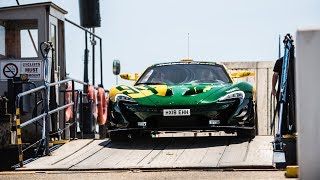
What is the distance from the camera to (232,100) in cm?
1130

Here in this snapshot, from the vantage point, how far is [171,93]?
1156 cm

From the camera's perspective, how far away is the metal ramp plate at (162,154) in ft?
31.5

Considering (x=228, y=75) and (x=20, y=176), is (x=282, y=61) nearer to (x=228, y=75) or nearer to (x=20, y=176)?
(x=228, y=75)

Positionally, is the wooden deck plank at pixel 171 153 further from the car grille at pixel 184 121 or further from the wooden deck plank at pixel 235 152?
the wooden deck plank at pixel 235 152

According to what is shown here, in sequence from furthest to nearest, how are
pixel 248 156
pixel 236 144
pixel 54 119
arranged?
pixel 54 119
pixel 236 144
pixel 248 156

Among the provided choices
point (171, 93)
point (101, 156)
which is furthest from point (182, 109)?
point (101, 156)

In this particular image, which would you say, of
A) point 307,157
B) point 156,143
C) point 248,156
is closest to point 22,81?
point 156,143

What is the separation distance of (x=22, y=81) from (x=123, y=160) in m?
4.94

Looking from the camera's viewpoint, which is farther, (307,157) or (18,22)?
(18,22)

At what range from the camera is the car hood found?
11328 millimetres

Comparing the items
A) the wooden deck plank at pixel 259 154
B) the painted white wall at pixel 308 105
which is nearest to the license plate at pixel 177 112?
the wooden deck plank at pixel 259 154

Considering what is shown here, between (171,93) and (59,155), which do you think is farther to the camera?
(171,93)

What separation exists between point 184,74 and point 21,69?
3.86 meters

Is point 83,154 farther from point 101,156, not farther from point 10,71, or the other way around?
point 10,71
